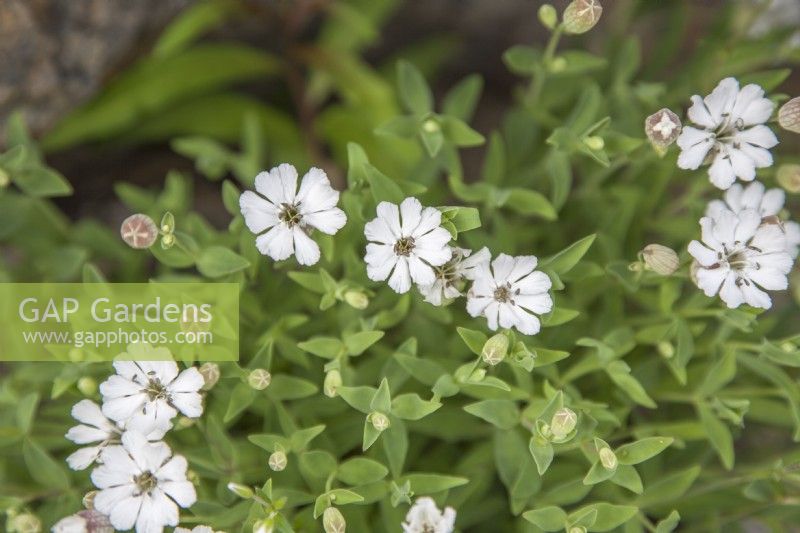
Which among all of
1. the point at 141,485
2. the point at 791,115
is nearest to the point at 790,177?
the point at 791,115

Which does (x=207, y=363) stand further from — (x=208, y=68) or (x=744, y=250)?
(x=208, y=68)

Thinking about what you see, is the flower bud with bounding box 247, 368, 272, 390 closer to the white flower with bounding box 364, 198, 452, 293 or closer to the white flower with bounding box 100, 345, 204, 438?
the white flower with bounding box 100, 345, 204, 438

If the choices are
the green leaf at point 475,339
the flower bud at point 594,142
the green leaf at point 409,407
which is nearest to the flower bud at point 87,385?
the green leaf at point 409,407

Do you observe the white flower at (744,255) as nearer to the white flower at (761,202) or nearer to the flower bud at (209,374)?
the white flower at (761,202)

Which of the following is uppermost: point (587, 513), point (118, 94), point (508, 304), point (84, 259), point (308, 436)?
point (118, 94)

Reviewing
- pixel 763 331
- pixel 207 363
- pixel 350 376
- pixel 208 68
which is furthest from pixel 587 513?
pixel 208 68
